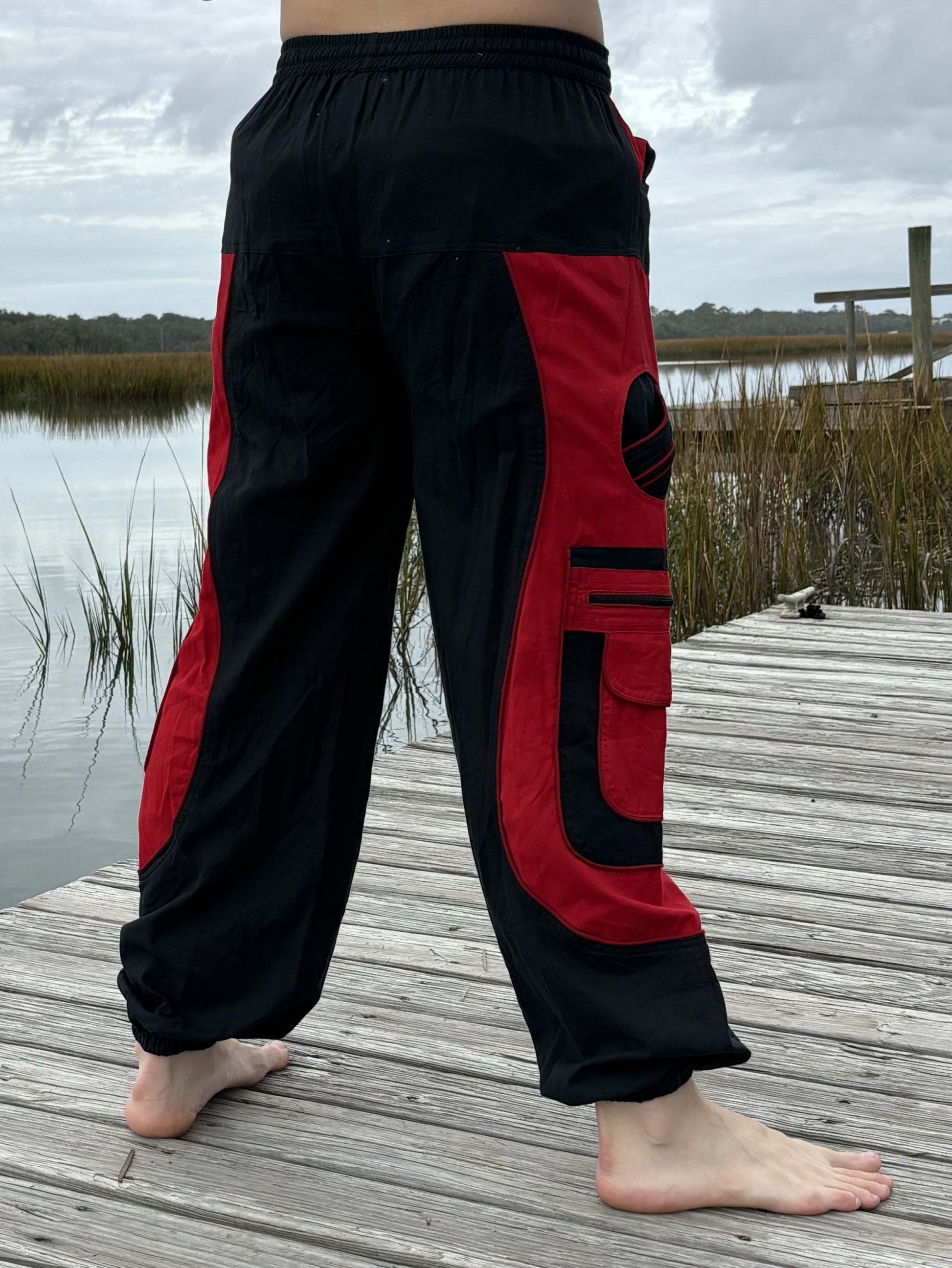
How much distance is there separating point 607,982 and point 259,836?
1.13 ft

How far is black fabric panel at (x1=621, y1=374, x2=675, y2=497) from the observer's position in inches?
41.6

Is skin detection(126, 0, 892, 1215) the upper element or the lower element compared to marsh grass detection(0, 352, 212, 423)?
lower

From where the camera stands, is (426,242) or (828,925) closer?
(426,242)

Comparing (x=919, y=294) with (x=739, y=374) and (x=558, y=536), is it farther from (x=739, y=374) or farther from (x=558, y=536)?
(x=558, y=536)

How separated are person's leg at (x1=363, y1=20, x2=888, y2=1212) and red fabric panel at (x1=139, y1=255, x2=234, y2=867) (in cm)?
21

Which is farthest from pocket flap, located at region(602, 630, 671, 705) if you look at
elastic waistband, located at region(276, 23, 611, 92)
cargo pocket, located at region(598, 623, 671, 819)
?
elastic waistband, located at region(276, 23, 611, 92)

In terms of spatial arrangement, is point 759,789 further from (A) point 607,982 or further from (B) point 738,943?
(A) point 607,982

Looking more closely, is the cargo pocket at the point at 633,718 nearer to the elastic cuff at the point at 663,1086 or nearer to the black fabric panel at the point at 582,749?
the black fabric panel at the point at 582,749

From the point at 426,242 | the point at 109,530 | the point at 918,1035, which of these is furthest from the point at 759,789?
the point at 109,530

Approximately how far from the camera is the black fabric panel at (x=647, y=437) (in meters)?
1.06

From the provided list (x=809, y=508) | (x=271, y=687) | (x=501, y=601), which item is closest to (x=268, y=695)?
(x=271, y=687)

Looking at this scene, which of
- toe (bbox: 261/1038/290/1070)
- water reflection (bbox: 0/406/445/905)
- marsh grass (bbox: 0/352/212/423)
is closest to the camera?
toe (bbox: 261/1038/290/1070)

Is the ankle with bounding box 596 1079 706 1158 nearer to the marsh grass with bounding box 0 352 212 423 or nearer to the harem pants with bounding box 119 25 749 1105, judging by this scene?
the harem pants with bounding box 119 25 749 1105

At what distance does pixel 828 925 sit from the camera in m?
1.82
